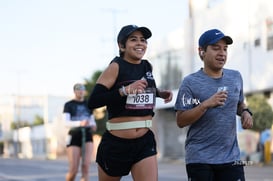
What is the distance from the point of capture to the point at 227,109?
4.93 meters

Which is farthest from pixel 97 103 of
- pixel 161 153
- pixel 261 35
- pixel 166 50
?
pixel 161 153

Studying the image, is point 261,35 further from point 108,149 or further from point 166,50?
point 108,149

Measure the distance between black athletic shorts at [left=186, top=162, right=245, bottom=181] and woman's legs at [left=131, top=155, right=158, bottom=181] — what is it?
49 centimetres

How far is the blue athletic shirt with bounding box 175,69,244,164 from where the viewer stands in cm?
489

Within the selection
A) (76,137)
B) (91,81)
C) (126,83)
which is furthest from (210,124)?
(91,81)

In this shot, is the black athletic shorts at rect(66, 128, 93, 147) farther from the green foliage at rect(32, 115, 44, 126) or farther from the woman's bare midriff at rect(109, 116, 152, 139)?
the green foliage at rect(32, 115, 44, 126)

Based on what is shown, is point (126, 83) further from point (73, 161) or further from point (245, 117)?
point (73, 161)

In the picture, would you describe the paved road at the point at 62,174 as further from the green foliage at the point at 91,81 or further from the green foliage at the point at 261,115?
the green foliage at the point at 91,81

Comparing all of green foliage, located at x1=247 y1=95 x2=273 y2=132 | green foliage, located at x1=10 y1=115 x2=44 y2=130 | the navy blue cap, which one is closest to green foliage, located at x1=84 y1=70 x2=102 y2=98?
green foliage, located at x1=247 y1=95 x2=273 y2=132

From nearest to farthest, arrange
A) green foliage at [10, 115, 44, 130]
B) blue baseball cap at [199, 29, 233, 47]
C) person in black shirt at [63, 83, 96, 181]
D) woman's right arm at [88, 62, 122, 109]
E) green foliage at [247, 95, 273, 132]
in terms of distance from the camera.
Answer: blue baseball cap at [199, 29, 233, 47], woman's right arm at [88, 62, 122, 109], person in black shirt at [63, 83, 96, 181], green foliage at [247, 95, 273, 132], green foliage at [10, 115, 44, 130]

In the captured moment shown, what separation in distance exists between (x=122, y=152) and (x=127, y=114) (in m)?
0.34

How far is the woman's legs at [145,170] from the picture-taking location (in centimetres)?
532

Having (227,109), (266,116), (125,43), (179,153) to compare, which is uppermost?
(125,43)

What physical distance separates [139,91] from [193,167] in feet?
2.61
